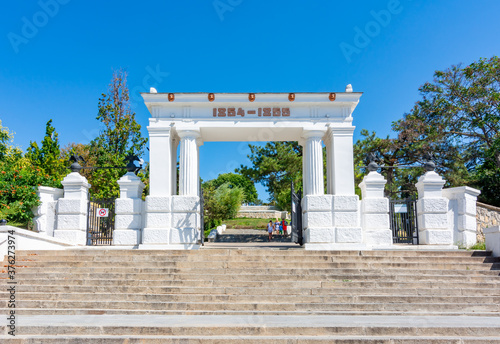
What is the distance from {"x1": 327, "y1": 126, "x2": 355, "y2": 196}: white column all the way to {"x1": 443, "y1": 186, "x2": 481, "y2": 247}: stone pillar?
3.51 m

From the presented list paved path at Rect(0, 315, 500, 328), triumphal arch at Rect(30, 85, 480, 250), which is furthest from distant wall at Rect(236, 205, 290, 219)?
paved path at Rect(0, 315, 500, 328)

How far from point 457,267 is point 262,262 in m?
4.88

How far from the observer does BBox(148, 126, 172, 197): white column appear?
504 inches

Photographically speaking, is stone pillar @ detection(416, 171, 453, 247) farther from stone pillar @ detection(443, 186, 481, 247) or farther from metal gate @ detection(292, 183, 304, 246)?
metal gate @ detection(292, 183, 304, 246)

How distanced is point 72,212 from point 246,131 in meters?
6.32

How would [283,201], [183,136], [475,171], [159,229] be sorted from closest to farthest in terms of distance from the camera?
[159,229], [183,136], [475,171], [283,201]

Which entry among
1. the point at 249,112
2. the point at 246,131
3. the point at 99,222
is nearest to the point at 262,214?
the point at 99,222

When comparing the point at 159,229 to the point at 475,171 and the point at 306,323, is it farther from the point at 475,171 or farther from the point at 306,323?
the point at 475,171

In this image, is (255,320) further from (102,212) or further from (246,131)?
(102,212)

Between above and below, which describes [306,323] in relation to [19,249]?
below

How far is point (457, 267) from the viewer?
392 inches

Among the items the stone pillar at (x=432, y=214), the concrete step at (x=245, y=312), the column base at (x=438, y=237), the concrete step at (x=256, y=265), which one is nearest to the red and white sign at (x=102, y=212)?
the concrete step at (x=256, y=265)

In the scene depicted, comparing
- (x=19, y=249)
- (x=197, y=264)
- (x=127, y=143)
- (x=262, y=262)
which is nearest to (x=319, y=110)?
(x=262, y=262)

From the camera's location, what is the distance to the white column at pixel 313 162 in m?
12.9
